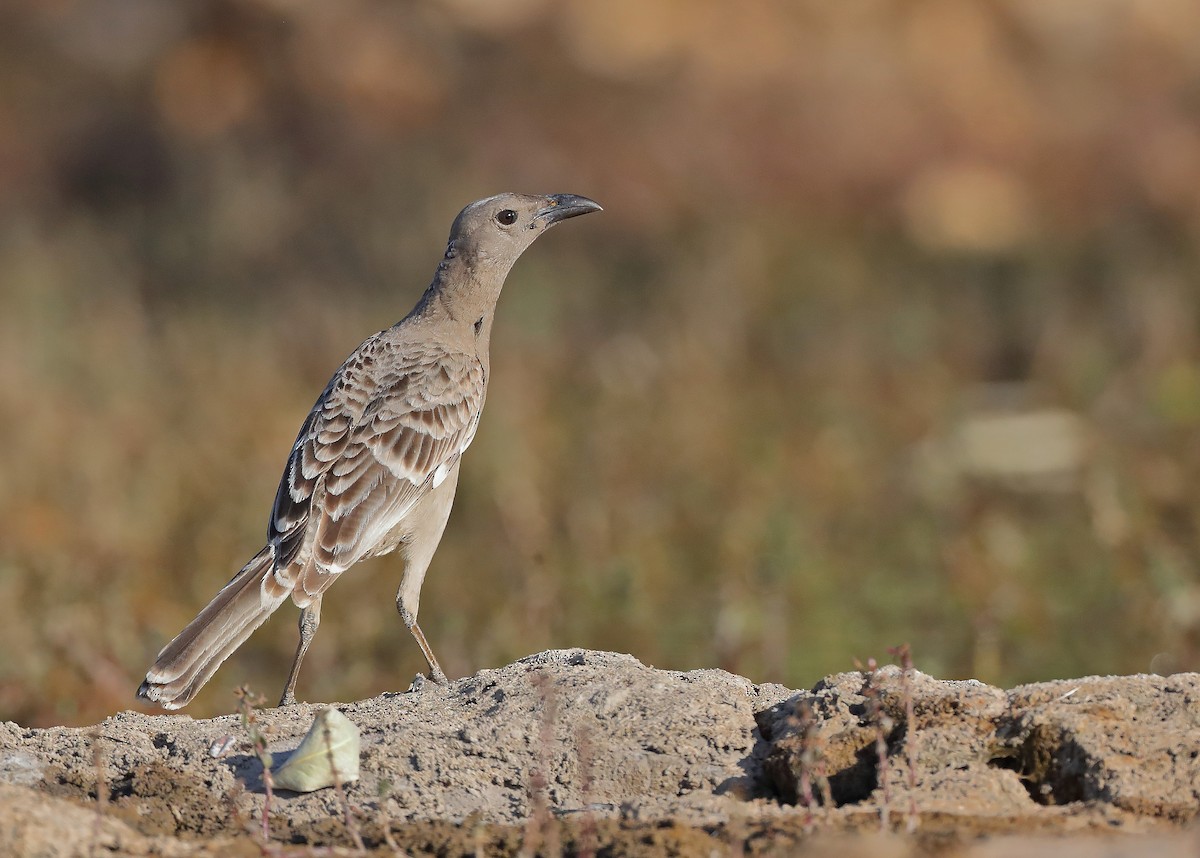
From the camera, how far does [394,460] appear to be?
6.30 meters

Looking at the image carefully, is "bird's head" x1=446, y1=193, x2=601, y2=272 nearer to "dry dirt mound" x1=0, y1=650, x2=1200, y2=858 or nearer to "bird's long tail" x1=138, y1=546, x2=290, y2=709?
"bird's long tail" x1=138, y1=546, x2=290, y2=709

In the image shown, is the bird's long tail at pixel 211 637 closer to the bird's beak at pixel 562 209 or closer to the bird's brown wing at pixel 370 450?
the bird's brown wing at pixel 370 450

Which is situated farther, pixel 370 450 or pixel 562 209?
pixel 562 209

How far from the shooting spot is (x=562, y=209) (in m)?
7.21

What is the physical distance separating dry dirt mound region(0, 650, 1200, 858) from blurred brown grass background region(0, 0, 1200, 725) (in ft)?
7.63

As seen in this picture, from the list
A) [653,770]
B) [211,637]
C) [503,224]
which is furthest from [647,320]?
[653,770]

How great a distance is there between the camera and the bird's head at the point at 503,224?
274 inches

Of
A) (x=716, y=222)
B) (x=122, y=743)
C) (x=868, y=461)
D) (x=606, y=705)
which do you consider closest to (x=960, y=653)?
(x=868, y=461)

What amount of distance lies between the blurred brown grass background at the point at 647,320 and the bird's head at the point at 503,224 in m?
1.64

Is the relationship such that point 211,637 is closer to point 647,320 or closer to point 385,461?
point 385,461

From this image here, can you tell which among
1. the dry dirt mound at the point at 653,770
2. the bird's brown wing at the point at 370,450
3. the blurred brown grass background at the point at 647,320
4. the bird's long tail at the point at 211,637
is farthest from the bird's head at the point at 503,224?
the dry dirt mound at the point at 653,770

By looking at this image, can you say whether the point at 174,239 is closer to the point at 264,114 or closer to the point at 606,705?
the point at 264,114

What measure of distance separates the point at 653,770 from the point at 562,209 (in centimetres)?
347

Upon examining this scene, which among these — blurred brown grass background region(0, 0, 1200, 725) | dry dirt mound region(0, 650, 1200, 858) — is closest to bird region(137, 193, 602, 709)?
dry dirt mound region(0, 650, 1200, 858)
